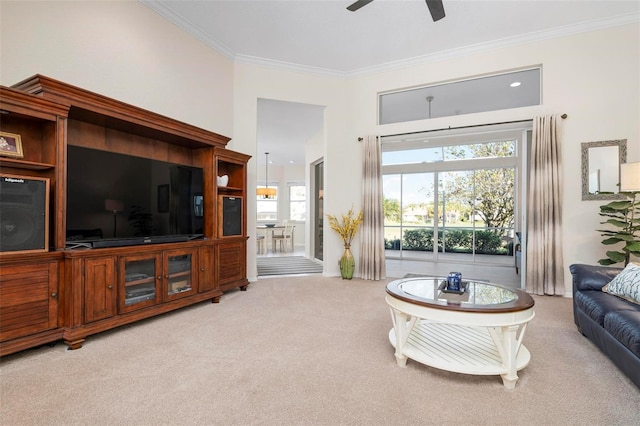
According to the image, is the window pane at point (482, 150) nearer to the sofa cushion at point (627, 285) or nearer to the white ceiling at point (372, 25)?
the white ceiling at point (372, 25)

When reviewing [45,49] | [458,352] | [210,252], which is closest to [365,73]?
[210,252]

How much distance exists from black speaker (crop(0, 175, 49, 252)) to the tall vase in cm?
392

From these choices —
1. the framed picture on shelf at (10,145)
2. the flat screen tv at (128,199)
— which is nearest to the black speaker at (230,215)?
the flat screen tv at (128,199)

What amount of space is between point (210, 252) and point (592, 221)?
16.5 ft

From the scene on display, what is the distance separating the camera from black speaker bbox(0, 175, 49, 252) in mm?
2234

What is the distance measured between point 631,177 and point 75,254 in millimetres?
5265

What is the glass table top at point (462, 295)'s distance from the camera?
2.05 metres

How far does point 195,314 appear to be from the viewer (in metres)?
3.45

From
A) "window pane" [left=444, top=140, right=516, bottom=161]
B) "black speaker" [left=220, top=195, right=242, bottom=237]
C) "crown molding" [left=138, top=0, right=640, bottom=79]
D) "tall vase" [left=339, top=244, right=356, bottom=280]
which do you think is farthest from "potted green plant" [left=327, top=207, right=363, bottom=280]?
"window pane" [left=444, top=140, right=516, bottom=161]

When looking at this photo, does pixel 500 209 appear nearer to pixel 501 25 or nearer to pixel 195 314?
pixel 501 25

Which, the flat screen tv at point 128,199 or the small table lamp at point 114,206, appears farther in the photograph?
the small table lamp at point 114,206

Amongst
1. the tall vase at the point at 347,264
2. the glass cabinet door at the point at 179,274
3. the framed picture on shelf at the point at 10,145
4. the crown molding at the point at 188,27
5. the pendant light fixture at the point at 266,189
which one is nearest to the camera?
the framed picture on shelf at the point at 10,145

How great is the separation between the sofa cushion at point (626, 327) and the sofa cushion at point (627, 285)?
0.25 m

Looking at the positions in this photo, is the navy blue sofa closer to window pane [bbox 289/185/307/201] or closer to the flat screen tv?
the flat screen tv
